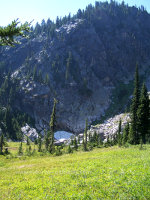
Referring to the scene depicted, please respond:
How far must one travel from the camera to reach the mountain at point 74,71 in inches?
5448

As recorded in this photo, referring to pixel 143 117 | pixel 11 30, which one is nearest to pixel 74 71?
pixel 143 117

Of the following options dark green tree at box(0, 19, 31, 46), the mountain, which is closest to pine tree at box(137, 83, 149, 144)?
dark green tree at box(0, 19, 31, 46)

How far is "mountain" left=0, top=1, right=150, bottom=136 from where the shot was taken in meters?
138

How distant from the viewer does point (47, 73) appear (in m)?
153

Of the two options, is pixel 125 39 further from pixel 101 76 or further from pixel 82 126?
pixel 82 126

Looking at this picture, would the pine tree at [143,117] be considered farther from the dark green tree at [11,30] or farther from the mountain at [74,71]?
the mountain at [74,71]

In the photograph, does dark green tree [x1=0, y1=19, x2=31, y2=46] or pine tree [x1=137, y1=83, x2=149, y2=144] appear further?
pine tree [x1=137, y1=83, x2=149, y2=144]

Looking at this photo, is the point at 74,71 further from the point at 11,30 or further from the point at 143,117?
the point at 11,30

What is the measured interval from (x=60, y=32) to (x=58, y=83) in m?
72.5

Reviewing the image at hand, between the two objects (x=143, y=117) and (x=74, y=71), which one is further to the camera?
(x=74, y=71)

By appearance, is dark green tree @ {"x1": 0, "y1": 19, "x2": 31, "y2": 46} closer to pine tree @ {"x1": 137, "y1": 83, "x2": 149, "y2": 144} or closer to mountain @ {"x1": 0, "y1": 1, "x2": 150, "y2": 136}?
pine tree @ {"x1": 137, "y1": 83, "x2": 149, "y2": 144}

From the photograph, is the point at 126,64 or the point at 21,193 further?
the point at 126,64

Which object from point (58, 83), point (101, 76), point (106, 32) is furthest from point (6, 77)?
point (106, 32)

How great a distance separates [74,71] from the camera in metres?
158
